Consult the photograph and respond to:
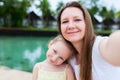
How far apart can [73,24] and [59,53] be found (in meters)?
0.23

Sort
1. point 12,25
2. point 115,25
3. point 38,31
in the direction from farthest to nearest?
1. point 115,25
2. point 12,25
3. point 38,31

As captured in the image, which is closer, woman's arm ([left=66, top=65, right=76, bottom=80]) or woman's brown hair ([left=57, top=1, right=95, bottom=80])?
woman's brown hair ([left=57, top=1, right=95, bottom=80])

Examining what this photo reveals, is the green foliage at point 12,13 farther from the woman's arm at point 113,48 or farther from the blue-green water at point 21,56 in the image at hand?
the woman's arm at point 113,48

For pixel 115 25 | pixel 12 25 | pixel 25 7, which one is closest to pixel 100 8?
pixel 115 25

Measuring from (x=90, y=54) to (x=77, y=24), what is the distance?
0.15 m

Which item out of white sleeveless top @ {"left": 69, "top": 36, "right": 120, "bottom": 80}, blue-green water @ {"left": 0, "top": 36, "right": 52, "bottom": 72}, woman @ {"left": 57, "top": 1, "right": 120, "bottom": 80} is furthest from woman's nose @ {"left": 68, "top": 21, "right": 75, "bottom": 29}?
blue-green water @ {"left": 0, "top": 36, "right": 52, "bottom": 72}

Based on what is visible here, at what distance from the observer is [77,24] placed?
3.88 feet

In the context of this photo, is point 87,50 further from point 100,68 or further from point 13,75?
point 13,75

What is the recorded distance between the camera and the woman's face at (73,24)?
118 centimetres

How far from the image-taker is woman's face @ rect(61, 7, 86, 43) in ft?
3.86

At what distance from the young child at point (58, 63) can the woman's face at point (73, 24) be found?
0.50ft

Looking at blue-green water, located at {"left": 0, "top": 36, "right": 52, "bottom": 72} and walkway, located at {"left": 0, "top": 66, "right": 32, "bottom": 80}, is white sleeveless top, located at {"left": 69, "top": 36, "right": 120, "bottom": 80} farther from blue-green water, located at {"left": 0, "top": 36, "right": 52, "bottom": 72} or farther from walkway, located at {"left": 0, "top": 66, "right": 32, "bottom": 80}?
blue-green water, located at {"left": 0, "top": 36, "right": 52, "bottom": 72}

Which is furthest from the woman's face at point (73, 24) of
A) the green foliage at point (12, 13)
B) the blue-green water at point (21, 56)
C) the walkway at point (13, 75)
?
the green foliage at point (12, 13)

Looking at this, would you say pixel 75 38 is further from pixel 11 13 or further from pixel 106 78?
pixel 11 13
